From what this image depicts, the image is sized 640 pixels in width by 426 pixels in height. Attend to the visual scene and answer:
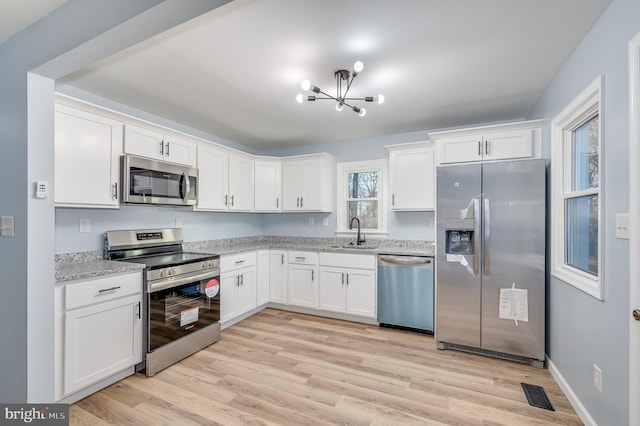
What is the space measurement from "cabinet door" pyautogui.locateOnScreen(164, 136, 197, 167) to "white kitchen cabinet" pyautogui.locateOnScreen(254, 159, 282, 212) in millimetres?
1181

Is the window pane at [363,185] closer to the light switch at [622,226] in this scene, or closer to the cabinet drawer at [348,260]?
the cabinet drawer at [348,260]

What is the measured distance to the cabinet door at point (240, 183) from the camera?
3.94 meters

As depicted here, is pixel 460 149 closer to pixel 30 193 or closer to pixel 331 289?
pixel 331 289

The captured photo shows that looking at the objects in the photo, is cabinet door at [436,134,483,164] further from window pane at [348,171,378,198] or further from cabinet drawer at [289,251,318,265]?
cabinet drawer at [289,251,318,265]

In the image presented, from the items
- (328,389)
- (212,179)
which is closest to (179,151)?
(212,179)

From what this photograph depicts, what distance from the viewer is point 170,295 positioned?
102 inches

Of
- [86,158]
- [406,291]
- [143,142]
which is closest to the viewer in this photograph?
[86,158]

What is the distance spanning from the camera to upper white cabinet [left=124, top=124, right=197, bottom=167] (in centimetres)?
270

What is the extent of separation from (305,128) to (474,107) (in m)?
2.03

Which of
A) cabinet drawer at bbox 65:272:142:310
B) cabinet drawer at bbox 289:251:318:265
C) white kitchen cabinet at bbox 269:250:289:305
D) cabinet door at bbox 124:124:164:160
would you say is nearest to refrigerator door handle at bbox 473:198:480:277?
cabinet drawer at bbox 289:251:318:265

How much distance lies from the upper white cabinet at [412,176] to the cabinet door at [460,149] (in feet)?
1.16

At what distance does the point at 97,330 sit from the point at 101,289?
12.0 inches

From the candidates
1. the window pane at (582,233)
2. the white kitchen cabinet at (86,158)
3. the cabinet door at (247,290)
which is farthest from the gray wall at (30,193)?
the window pane at (582,233)

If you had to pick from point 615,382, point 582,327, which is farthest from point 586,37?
point 615,382
